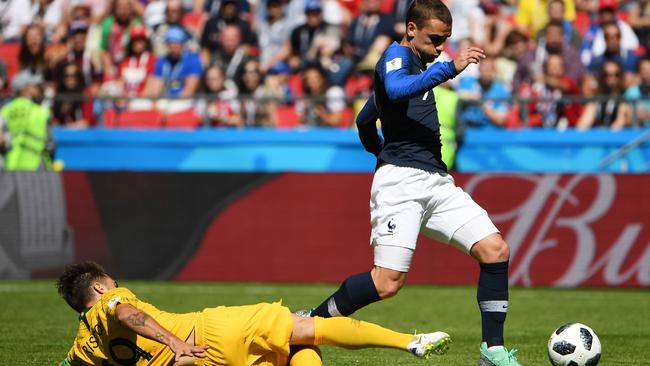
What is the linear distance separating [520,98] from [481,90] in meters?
0.89

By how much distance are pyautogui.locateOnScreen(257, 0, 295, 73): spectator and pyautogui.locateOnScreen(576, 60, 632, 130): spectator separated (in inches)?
198

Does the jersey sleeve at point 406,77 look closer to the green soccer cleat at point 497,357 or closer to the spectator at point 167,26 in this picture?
the green soccer cleat at point 497,357

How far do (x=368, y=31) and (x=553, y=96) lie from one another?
9.79 ft

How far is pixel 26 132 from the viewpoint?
1541 centimetres

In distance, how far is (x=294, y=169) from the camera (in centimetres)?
1528

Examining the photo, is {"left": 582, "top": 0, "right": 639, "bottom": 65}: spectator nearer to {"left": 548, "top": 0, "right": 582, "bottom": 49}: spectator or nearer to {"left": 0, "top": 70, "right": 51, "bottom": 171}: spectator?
{"left": 548, "top": 0, "right": 582, "bottom": 49}: spectator

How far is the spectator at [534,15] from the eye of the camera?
1716 cm

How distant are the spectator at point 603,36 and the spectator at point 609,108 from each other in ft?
3.61

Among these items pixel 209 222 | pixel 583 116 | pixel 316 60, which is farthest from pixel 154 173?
pixel 583 116

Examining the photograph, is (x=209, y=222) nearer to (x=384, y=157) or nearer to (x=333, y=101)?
(x=333, y=101)

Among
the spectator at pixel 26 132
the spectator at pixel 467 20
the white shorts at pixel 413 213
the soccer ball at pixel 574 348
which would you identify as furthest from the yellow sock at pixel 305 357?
the spectator at pixel 467 20

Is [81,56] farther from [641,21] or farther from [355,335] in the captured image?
[355,335]

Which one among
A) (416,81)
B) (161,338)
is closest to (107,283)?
(161,338)

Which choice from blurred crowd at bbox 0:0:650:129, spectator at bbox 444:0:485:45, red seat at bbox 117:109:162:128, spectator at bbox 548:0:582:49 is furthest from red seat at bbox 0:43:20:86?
spectator at bbox 548:0:582:49
